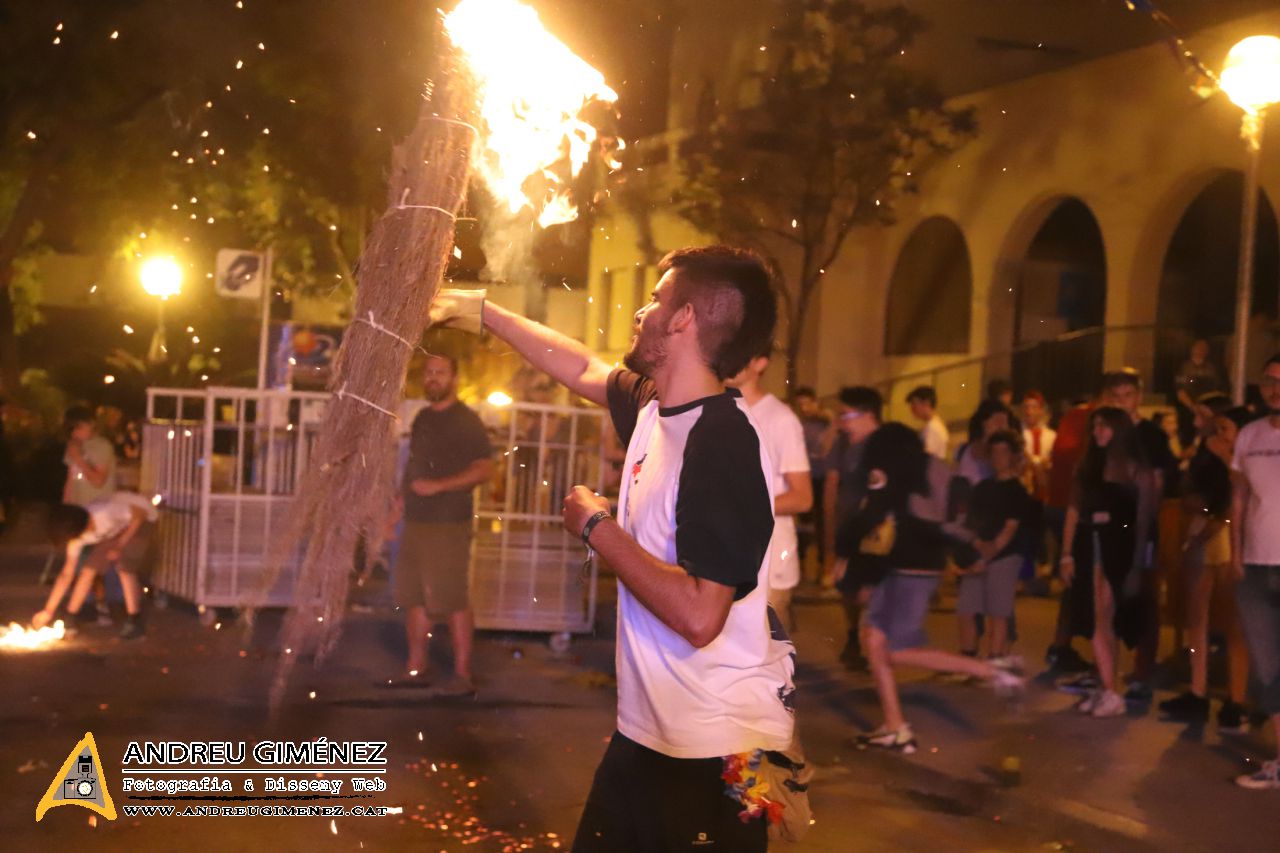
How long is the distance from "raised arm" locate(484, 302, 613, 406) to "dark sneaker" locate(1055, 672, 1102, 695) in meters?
5.90

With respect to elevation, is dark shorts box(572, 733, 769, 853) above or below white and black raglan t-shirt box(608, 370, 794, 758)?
below

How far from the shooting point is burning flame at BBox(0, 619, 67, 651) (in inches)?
364

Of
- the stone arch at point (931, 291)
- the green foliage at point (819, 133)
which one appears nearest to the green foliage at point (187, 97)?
the green foliage at point (819, 133)

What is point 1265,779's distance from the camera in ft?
22.0

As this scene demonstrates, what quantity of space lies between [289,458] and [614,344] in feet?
48.5

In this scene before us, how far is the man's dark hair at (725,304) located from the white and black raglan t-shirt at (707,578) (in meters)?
0.09

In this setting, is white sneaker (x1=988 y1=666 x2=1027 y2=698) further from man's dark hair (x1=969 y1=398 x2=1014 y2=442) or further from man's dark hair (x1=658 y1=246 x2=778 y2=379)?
man's dark hair (x1=658 y1=246 x2=778 y2=379)

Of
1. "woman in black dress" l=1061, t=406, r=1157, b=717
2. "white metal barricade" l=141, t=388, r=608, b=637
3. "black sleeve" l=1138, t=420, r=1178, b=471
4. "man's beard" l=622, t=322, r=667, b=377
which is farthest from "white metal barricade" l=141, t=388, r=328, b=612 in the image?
"man's beard" l=622, t=322, r=667, b=377

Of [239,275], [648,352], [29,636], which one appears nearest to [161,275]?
[239,275]

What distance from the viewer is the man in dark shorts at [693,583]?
2957 millimetres

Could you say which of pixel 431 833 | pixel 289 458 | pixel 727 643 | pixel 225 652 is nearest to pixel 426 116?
pixel 727 643

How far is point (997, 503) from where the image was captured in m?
9.46

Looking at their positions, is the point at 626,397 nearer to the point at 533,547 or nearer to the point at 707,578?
the point at 707,578

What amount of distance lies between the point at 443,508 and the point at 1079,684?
13.1 ft
